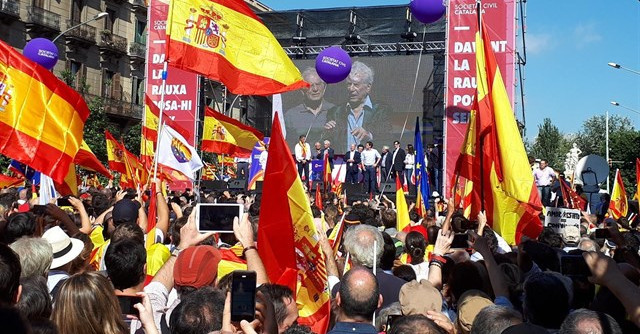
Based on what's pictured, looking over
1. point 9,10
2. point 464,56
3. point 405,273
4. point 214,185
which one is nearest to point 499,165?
point 405,273

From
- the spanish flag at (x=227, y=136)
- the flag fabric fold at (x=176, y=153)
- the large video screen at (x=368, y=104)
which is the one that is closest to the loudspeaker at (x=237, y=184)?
the spanish flag at (x=227, y=136)

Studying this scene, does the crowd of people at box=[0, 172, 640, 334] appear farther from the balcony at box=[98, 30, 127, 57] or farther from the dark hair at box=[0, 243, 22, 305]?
the balcony at box=[98, 30, 127, 57]

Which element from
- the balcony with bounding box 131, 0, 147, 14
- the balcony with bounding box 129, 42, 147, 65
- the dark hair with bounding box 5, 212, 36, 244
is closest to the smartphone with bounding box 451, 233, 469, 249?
the dark hair with bounding box 5, 212, 36, 244

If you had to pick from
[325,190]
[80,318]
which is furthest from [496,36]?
[80,318]

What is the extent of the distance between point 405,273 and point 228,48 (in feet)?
17.2

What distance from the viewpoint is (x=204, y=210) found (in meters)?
5.13

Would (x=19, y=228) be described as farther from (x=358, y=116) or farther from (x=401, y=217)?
(x=358, y=116)

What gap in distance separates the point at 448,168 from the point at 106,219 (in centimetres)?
1399

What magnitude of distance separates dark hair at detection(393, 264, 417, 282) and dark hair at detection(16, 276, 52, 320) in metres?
2.78

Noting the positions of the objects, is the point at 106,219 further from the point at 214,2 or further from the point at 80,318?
the point at 80,318

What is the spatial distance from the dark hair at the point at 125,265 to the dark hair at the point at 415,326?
5.95 feet

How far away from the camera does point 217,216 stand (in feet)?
16.7

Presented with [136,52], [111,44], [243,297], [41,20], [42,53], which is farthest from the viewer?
[136,52]

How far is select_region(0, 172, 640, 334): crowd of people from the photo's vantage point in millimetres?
3641
